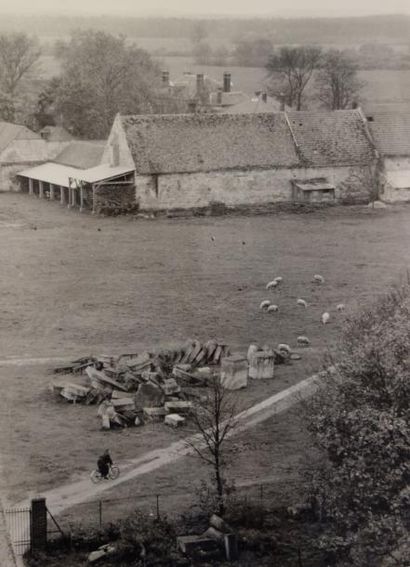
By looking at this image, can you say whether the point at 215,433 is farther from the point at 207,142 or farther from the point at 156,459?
the point at 207,142

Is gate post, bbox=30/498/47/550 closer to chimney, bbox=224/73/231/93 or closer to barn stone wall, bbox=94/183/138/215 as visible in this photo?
barn stone wall, bbox=94/183/138/215

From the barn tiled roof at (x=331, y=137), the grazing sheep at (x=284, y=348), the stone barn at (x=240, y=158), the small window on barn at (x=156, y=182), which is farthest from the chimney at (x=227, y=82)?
the grazing sheep at (x=284, y=348)

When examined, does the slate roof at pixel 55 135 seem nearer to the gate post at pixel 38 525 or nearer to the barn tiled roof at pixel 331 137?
the barn tiled roof at pixel 331 137

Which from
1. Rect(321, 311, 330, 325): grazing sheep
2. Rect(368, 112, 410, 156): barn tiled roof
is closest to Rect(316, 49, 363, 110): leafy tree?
Rect(368, 112, 410, 156): barn tiled roof

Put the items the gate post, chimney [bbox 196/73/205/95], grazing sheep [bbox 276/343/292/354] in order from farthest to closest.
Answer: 1. chimney [bbox 196/73/205/95]
2. grazing sheep [bbox 276/343/292/354]
3. the gate post

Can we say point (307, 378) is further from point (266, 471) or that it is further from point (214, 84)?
point (214, 84)

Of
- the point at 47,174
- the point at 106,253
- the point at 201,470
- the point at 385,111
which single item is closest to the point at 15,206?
the point at 47,174
